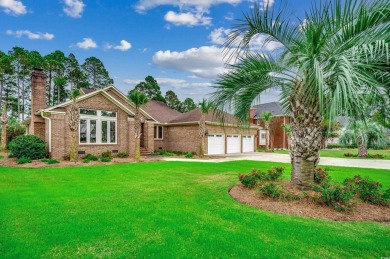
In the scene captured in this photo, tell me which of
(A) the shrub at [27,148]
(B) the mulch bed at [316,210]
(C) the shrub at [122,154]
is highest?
(A) the shrub at [27,148]

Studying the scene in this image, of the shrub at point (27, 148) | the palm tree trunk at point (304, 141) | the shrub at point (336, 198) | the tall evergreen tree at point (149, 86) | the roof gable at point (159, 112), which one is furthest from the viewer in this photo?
the tall evergreen tree at point (149, 86)

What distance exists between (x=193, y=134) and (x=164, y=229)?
16.3m

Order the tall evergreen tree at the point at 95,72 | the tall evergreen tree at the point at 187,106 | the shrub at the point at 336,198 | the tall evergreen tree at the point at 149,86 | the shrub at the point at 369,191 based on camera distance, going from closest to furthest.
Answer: the shrub at the point at 336,198, the shrub at the point at 369,191, the tall evergreen tree at the point at 95,72, the tall evergreen tree at the point at 149,86, the tall evergreen tree at the point at 187,106

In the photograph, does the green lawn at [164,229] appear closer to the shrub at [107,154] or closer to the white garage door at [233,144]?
the shrub at [107,154]

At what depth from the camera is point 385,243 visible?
134 inches

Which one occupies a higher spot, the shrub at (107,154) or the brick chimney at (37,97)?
the brick chimney at (37,97)

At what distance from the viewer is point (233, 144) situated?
2353cm

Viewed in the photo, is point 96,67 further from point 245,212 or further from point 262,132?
point 245,212

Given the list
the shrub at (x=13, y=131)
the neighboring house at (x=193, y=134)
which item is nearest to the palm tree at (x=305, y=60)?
the neighboring house at (x=193, y=134)

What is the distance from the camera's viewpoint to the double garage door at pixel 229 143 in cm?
2108

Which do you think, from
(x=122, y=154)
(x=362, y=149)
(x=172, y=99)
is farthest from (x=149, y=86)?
(x=362, y=149)

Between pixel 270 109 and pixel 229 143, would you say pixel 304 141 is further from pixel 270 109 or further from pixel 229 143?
pixel 270 109

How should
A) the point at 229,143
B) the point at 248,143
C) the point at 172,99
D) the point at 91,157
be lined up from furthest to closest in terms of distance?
1. the point at 172,99
2. the point at 248,143
3. the point at 229,143
4. the point at 91,157

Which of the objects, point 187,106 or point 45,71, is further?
point 187,106
